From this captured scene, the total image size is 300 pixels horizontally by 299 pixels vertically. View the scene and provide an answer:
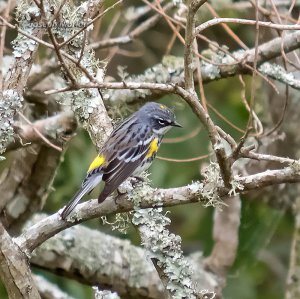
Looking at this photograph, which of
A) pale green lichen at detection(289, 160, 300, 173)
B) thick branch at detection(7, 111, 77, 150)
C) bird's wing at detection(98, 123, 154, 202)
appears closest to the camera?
pale green lichen at detection(289, 160, 300, 173)

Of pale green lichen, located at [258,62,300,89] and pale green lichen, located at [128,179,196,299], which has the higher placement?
pale green lichen, located at [258,62,300,89]

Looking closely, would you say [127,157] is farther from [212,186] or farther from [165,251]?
[212,186]

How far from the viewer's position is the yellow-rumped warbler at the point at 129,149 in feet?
12.4

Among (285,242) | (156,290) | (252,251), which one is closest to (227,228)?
(252,251)

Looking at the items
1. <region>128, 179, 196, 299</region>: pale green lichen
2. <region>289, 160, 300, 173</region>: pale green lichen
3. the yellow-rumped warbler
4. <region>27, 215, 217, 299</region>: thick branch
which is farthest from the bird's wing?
<region>27, 215, 217, 299</region>: thick branch

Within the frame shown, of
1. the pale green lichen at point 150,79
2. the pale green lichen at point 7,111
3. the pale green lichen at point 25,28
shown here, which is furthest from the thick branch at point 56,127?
the pale green lichen at point 7,111

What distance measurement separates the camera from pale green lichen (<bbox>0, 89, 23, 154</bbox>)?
3.42 metres

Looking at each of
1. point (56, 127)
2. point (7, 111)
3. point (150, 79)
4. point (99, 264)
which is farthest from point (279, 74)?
point (7, 111)

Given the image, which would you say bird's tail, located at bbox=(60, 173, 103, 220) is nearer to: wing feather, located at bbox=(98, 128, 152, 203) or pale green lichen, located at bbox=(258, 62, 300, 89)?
wing feather, located at bbox=(98, 128, 152, 203)

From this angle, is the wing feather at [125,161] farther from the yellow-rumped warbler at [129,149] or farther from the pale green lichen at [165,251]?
the pale green lichen at [165,251]

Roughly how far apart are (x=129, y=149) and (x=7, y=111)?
0.77 m

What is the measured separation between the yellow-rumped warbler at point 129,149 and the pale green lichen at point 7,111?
0.34 m

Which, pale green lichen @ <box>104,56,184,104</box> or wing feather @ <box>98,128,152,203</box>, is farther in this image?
pale green lichen @ <box>104,56,184,104</box>

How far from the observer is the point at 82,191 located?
371 centimetres
